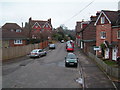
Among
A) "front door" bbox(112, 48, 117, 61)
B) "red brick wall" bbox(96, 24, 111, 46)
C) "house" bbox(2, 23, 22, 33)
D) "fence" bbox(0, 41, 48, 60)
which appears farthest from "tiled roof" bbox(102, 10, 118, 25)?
"house" bbox(2, 23, 22, 33)

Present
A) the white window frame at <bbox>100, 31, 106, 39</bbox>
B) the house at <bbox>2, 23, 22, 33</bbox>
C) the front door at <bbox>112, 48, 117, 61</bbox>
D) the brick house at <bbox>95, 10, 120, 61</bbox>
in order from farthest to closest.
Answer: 1. the house at <bbox>2, 23, 22, 33</bbox>
2. the white window frame at <bbox>100, 31, 106, 39</bbox>
3. the front door at <bbox>112, 48, 117, 61</bbox>
4. the brick house at <bbox>95, 10, 120, 61</bbox>

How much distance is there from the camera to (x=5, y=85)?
1216 centimetres

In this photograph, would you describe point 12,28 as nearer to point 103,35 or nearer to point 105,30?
point 103,35


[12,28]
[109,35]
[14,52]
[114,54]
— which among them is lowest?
[114,54]

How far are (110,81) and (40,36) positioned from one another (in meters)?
44.4

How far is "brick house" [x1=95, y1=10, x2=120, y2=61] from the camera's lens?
2308cm

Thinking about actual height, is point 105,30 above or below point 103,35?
above

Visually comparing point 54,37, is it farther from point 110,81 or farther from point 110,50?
point 110,81

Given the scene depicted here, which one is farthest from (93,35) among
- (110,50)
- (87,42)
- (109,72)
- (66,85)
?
(66,85)

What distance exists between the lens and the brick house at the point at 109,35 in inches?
909

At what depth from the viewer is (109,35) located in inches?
984

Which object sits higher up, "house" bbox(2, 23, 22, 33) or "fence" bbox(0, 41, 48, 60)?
"house" bbox(2, 23, 22, 33)

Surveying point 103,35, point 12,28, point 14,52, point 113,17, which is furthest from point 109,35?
point 12,28

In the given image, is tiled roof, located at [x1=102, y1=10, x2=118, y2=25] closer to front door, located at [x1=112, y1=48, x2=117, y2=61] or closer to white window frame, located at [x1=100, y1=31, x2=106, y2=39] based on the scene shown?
white window frame, located at [x1=100, y1=31, x2=106, y2=39]
